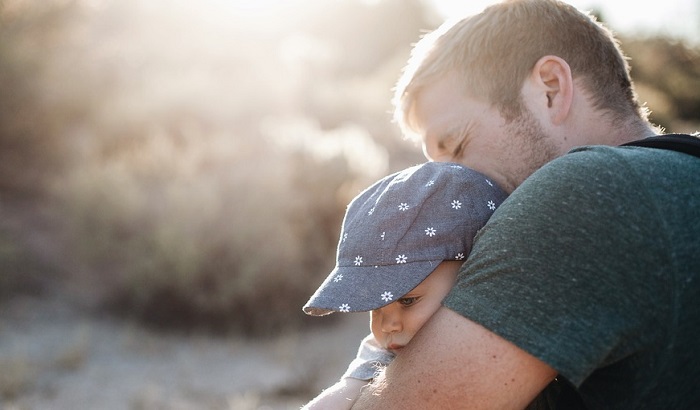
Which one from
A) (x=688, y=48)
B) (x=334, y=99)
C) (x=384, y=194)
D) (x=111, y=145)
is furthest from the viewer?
(x=688, y=48)

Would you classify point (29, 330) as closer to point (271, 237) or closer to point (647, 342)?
point (271, 237)

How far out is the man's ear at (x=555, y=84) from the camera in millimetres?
2004

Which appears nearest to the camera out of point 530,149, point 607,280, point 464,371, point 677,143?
point 607,280

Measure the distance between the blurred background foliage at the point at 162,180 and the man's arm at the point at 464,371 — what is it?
4705 mm

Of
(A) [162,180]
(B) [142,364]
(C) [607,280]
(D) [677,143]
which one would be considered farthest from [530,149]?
(A) [162,180]

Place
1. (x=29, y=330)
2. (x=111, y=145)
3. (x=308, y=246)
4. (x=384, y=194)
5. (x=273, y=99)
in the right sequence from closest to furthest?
1. (x=384, y=194)
2. (x=29, y=330)
3. (x=308, y=246)
4. (x=111, y=145)
5. (x=273, y=99)

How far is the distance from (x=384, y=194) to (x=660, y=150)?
0.66 metres

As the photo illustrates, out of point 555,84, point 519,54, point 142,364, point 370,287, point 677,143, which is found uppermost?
point 142,364

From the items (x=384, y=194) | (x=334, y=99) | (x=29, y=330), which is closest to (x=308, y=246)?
(x=29, y=330)

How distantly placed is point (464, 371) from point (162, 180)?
591cm

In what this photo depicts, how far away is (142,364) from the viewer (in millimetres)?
5215

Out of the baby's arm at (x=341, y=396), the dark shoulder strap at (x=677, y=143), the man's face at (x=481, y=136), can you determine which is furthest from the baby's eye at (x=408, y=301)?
the dark shoulder strap at (x=677, y=143)

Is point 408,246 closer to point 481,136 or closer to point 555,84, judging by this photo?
point 481,136

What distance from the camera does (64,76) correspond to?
8.70 m
